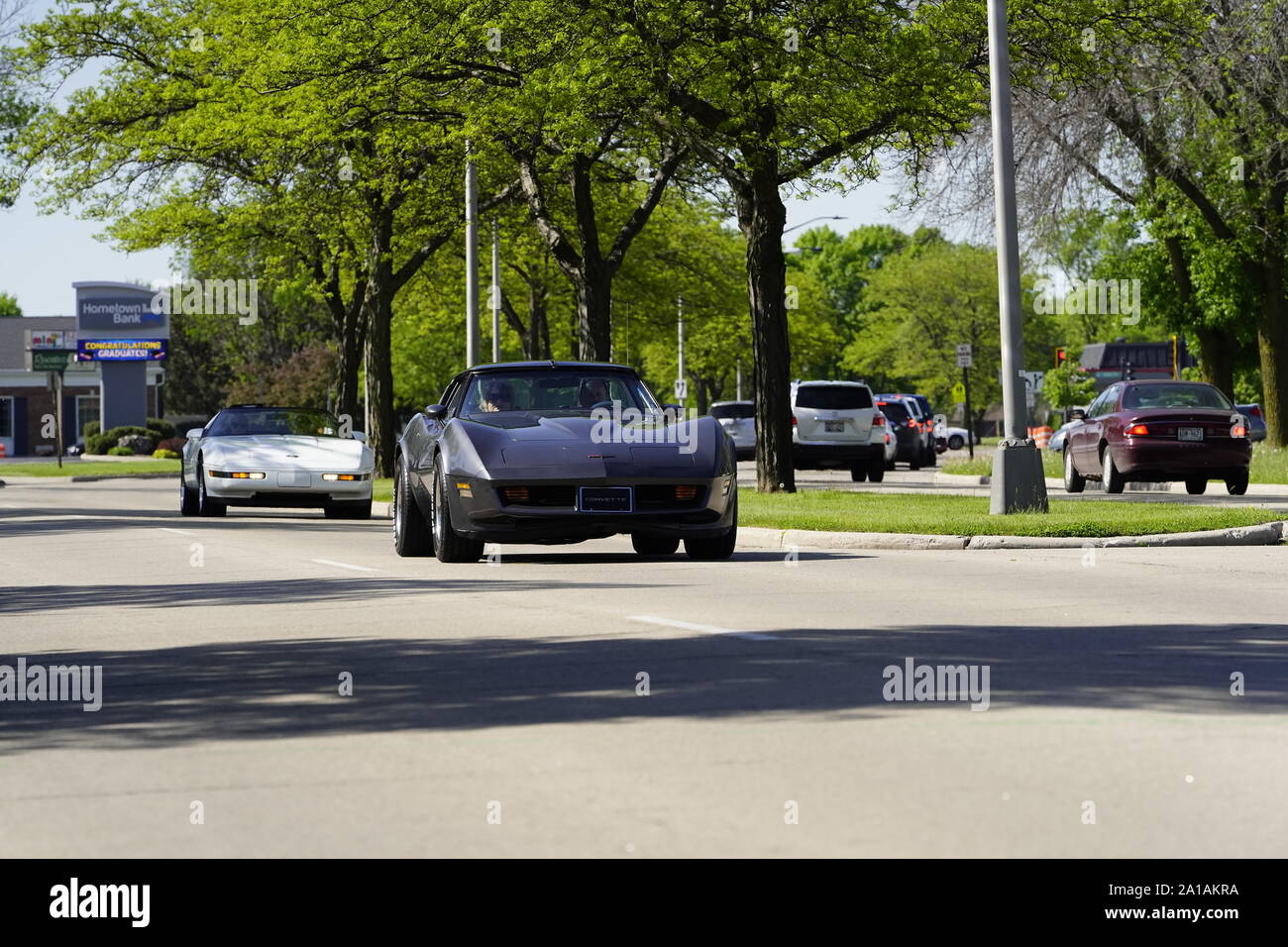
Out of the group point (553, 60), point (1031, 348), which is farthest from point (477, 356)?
point (1031, 348)

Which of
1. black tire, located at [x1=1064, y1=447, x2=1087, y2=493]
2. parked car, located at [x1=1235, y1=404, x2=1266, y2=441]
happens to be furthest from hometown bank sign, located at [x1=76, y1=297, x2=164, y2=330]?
black tire, located at [x1=1064, y1=447, x2=1087, y2=493]

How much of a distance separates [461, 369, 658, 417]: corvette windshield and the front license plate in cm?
127

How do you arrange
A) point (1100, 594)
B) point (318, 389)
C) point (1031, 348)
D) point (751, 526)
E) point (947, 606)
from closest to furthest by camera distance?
point (947, 606)
point (1100, 594)
point (751, 526)
point (318, 389)
point (1031, 348)

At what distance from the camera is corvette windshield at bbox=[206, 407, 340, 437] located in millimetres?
24641

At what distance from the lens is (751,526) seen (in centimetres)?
2036

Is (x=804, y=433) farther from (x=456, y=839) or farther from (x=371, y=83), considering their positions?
(x=456, y=839)

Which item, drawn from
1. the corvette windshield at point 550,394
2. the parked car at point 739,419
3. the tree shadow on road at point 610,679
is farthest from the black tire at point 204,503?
the parked car at point 739,419

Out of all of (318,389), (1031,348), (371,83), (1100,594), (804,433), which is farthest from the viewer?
(1031,348)

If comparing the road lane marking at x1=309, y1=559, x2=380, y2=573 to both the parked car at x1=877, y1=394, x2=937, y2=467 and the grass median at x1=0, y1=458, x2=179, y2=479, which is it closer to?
the parked car at x1=877, y1=394, x2=937, y2=467

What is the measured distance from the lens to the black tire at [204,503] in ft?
80.0

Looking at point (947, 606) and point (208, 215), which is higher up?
point (208, 215)

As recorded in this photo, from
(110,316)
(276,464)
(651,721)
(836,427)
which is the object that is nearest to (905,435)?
(836,427)

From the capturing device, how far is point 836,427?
117ft
